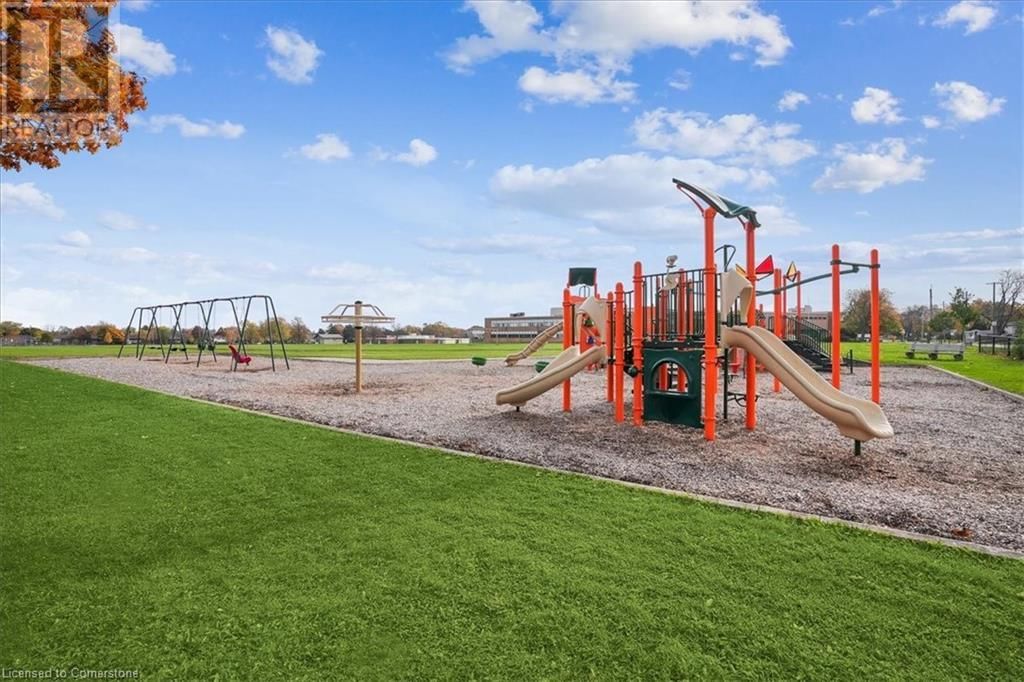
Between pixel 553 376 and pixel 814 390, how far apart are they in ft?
13.5

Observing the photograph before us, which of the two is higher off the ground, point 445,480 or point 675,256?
point 675,256

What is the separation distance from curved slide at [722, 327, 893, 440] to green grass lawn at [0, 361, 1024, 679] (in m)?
2.98

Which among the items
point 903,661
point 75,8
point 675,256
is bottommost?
point 903,661

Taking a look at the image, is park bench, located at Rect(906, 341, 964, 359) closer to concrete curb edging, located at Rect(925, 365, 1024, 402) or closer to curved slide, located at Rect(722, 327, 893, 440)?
concrete curb edging, located at Rect(925, 365, 1024, 402)

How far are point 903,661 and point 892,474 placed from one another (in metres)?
4.21

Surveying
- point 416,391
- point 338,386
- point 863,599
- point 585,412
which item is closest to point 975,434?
point 585,412

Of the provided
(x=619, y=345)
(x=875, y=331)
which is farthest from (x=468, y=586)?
(x=875, y=331)

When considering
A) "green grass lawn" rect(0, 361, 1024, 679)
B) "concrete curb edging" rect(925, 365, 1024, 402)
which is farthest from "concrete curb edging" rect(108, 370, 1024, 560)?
"concrete curb edging" rect(925, 365, 1024, 402)

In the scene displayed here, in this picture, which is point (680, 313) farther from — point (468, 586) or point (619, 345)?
point (468, 586)

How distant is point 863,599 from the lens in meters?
3.19

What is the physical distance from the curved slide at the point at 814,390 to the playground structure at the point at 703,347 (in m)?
0.01

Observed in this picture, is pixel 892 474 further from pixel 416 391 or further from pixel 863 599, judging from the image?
pixel 416 391

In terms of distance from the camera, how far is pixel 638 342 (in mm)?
9273

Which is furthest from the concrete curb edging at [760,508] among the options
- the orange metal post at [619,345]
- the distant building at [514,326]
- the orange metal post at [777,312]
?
the distant building at [514,326]
